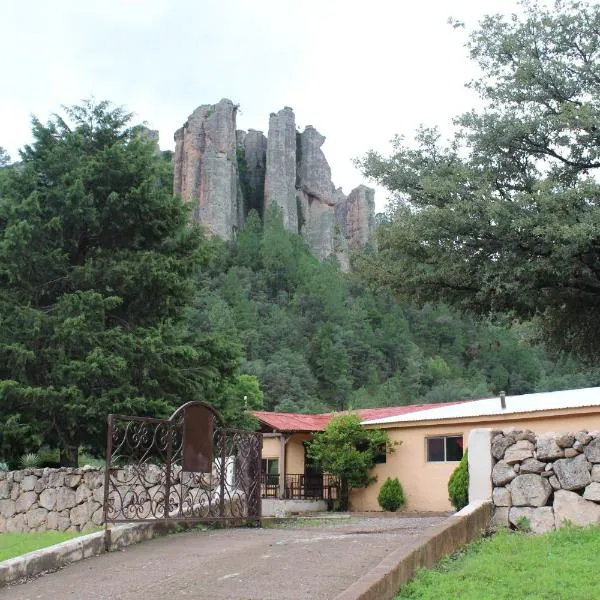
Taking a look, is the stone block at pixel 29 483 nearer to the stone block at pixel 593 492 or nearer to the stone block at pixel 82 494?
the stone block at pixel 82 494

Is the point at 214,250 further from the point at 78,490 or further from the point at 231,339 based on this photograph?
the point at 78,490

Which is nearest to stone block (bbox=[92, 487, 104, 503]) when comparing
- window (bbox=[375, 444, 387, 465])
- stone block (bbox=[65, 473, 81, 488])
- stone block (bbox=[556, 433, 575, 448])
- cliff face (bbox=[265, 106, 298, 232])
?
stone block (bbox=[65, 473, 81, 488])

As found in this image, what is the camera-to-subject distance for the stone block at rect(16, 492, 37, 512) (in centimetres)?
1487

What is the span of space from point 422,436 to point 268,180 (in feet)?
279

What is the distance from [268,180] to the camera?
10375 centimetres

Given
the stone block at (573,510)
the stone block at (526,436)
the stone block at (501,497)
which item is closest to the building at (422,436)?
the stone block at (526,436)

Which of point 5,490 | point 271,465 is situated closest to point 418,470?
point 271,465

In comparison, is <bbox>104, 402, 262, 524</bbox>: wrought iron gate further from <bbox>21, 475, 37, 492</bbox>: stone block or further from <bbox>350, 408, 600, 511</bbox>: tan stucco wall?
<bbox>350, 408, 600, 511</bbox>: tan stucco wall

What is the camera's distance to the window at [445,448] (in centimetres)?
2052

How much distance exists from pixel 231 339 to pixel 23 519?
5.99 meters

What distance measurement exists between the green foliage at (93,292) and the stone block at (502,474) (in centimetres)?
772

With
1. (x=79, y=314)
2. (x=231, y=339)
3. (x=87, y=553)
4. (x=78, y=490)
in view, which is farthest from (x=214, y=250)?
(x=87, y=553)

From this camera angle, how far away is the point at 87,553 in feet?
27.7

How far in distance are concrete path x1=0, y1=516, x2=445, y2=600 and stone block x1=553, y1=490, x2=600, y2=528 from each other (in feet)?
5.81
